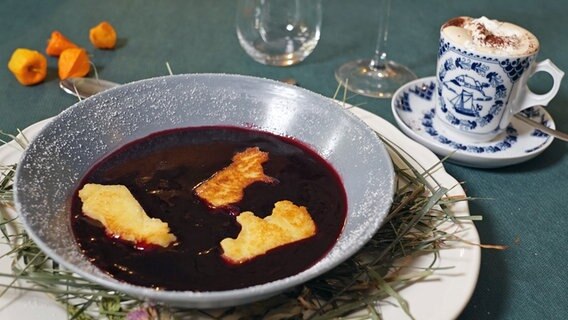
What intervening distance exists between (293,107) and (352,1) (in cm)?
83

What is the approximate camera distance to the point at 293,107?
39.8 inches

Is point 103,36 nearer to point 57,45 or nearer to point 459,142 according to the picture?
point 57,45

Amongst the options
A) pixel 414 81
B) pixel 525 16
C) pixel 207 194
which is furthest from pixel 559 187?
pixel 525 16

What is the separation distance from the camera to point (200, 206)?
0.85 meters

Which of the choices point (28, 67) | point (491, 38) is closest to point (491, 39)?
point (491, 38)

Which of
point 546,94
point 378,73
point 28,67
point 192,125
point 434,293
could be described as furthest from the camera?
point 378,73

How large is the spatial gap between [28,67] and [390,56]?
31.9 inches

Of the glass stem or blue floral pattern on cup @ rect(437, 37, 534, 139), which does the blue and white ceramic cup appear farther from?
the glass stem

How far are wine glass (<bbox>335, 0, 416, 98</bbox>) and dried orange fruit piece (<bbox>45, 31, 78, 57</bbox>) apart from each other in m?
0.61

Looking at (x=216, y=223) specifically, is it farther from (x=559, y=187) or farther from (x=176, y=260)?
(x=559, y=187)

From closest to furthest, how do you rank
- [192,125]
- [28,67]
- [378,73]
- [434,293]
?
[434,293] → [192,125] → [28,67] → [378,73]

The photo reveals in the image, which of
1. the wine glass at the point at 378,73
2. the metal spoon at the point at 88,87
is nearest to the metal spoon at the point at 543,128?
the metal spoon at the point at 88,87

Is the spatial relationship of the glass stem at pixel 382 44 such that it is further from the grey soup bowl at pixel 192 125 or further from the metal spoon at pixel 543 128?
the grey soup bowl at pixel 192 125

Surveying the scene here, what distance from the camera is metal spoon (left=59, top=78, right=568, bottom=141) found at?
118cm
